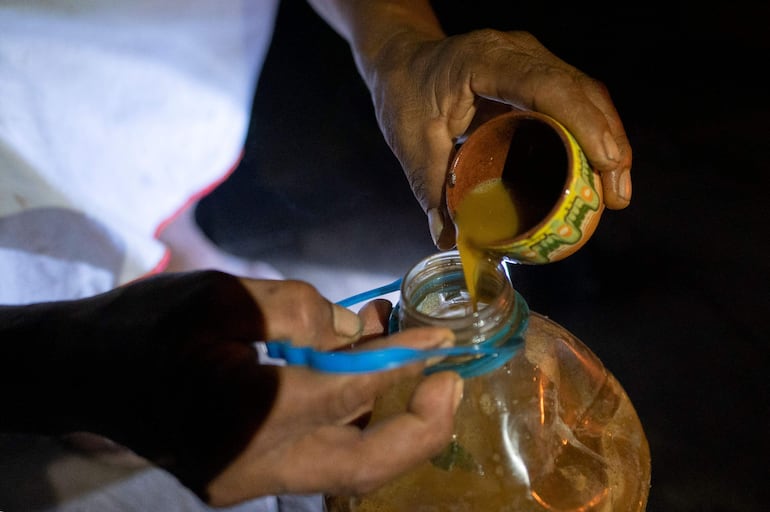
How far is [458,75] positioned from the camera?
2.71 feet

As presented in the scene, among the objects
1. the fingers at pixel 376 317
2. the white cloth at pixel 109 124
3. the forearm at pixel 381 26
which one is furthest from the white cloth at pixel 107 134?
the fingers at pixel 376 317

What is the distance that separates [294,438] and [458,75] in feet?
1.75

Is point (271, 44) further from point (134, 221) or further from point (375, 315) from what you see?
point (375, 315)

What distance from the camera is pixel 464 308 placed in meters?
0.72

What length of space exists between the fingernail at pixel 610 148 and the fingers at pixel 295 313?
0.33 meters

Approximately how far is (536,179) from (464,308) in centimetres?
17

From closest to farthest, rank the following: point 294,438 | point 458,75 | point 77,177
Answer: point 294,438 < point 458,75 < point 77,177

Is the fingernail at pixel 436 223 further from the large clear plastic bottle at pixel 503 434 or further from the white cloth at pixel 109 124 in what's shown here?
the white cloth at pixel 109 124

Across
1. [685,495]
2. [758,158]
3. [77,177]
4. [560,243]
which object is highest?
[560,243]

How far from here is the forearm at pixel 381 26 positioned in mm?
992

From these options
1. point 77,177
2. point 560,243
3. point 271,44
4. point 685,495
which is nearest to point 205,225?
point 77,177

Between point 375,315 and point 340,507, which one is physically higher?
point 375,315

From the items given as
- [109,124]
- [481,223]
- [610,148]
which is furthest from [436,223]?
[109,124]

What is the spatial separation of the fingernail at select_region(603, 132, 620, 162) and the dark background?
391 millimetres
